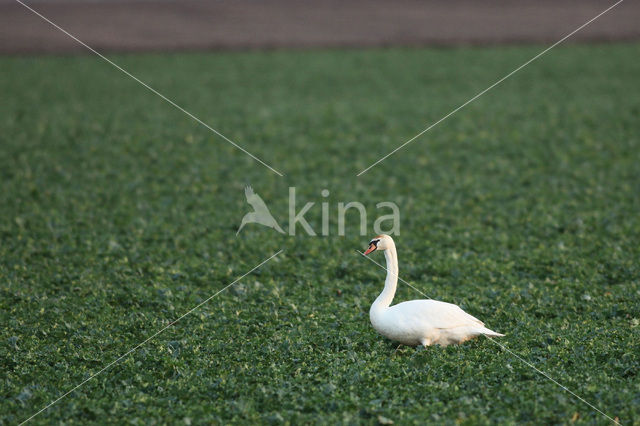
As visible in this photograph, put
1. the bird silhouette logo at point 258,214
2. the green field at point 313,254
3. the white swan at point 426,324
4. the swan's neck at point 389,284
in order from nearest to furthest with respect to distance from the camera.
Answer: the green field at point 313,254 → the white swan at point 426,324 → the swan's neck at point 389,284 → the bird silhouette logo at point 258,214

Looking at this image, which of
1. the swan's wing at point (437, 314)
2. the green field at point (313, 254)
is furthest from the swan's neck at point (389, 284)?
the green field at point (313, 254)

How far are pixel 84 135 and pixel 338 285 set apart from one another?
1309 cm

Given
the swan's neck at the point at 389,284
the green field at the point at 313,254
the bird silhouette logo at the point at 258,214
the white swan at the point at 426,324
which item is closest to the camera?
the green field at the point at 313,254

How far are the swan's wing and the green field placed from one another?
376 millimetres

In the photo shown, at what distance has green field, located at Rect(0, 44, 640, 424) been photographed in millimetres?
8133

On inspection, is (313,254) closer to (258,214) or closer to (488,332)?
(258,214)

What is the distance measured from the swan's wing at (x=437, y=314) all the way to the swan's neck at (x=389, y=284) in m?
0.37

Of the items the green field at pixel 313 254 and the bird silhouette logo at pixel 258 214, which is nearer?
the green field at pixel 313 254

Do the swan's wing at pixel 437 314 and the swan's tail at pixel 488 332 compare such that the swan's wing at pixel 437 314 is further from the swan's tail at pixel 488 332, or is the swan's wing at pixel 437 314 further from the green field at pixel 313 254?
the green field at pixel 313 254

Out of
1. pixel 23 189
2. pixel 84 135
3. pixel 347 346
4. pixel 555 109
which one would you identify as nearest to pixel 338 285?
pixel 347 346

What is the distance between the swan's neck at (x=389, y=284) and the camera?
360 inches

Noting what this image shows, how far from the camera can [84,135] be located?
21.5 metres

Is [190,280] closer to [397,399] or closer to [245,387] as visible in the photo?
[245,387]

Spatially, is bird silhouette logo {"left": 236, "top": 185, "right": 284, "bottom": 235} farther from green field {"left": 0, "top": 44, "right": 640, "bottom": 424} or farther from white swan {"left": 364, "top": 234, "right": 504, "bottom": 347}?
white swan {"left": 364, "top": 234, "right": 504, "bottom": 347}
